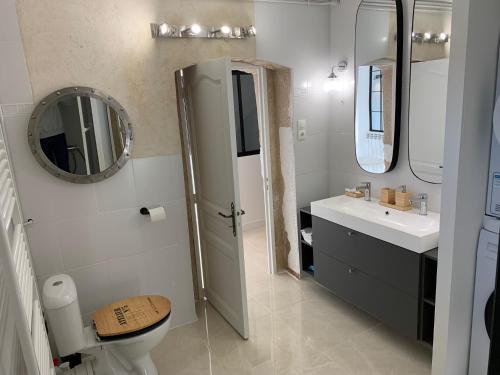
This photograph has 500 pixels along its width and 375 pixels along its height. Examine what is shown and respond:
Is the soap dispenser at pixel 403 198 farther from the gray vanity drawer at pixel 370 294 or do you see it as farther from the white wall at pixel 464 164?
the white wall at pixel 464 164

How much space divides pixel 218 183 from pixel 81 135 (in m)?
0.90

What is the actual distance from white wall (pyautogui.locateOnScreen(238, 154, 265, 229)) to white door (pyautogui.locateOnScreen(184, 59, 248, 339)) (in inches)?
63.3

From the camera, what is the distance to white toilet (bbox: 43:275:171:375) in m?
1.98

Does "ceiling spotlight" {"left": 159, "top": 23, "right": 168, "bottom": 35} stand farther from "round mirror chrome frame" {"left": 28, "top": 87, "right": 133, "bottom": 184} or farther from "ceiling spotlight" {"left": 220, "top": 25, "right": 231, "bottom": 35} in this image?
"round mirror chrome frame" {"left": 28, "top": 87, "right": 133, "bottom": 184}

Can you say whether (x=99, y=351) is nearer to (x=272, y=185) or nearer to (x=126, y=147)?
(x=126, y=147)

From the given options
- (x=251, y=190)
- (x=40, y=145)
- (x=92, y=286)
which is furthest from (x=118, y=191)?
(x=251, y=190)

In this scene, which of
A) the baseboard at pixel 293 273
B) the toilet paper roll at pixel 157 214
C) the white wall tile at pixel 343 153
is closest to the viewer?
the toilet paper roll at pixel 157 214

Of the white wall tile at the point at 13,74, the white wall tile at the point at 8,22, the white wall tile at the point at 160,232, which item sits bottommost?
the white wall tile at the point at 160,232

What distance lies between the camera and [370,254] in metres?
Result: 2.46

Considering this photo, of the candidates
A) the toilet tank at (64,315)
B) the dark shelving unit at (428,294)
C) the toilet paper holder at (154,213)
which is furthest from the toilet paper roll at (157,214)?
the dark shelving unit at (428,294)

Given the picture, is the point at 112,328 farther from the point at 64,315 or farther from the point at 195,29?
the point at 195,29

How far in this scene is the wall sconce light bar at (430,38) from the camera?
2270 millimetres

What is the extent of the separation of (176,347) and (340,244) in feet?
4.51

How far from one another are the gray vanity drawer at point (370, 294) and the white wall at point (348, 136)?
0.66 meters
